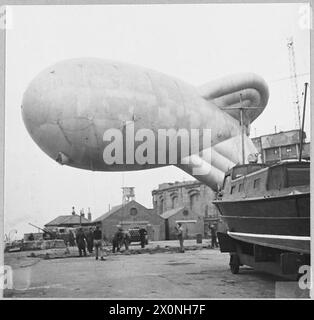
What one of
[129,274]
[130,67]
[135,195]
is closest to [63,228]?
[135,195]

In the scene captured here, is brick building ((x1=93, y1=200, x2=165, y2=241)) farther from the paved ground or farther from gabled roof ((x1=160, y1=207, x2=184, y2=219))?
the paved ground

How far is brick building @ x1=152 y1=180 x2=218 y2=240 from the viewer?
510 inches

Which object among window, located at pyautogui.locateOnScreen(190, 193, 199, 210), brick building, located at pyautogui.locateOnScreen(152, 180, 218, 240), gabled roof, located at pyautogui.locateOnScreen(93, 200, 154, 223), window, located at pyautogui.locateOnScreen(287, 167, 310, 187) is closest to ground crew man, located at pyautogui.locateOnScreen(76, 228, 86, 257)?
gabled roof, located at pyautogui.locateOnScreen(93, 200, 154, 223)

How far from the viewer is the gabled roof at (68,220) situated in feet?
35.4

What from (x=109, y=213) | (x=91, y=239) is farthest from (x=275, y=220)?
(x=91, y=239)

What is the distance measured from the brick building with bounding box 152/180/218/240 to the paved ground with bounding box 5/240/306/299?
1.42 meters

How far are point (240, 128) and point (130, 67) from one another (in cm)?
334

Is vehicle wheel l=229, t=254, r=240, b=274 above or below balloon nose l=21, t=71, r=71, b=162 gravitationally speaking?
below

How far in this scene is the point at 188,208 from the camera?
13.8 metres

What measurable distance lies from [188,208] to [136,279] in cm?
460

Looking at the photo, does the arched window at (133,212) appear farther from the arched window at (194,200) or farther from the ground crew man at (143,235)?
the arched window at (194,200)

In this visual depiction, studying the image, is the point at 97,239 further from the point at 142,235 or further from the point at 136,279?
the point at 136,279

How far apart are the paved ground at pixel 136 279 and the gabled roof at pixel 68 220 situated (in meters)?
0.97
